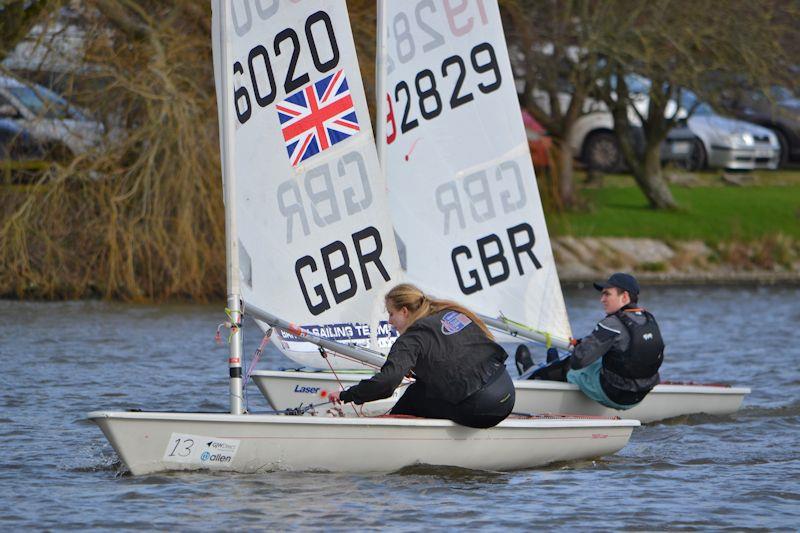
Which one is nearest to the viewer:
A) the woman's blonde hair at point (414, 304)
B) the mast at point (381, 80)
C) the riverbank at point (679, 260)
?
the woman's blonde hair at point (414, 304)

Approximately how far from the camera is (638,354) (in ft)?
30.0

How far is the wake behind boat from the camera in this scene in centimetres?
738

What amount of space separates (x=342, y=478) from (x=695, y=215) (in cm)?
1580

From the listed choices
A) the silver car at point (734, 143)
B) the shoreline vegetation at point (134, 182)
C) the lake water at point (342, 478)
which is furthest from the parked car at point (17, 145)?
the silver car at point (734, 143)

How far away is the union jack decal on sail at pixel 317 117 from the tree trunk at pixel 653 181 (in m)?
14.0

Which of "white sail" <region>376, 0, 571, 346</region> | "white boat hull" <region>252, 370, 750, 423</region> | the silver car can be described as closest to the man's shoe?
"white boat hull" <region>252, 370, 750, 423</region>

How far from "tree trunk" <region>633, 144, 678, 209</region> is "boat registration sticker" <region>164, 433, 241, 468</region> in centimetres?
1563

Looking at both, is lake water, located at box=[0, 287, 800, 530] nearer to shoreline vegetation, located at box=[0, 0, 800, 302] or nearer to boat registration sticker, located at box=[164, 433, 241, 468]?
boat registration sticker, located at box=[164, 433, 241, 468]

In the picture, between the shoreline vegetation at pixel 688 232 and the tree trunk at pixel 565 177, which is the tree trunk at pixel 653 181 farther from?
the tree trunk at pixel 565 177

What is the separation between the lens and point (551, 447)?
26.6ft

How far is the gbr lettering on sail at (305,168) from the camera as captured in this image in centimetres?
839

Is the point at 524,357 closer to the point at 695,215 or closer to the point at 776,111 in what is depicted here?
the point at 776,111

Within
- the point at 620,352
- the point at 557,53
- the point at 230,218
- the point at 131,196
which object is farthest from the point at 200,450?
the point at 557,53

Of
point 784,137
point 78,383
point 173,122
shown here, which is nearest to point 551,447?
point 78,383
